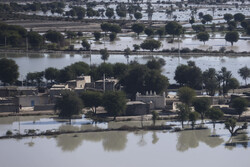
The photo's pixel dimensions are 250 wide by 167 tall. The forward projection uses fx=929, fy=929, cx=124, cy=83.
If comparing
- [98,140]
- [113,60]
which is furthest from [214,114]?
[113,60]

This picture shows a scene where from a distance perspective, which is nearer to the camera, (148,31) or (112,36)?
(112,36)

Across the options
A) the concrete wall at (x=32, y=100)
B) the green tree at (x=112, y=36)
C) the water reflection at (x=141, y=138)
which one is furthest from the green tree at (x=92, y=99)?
the green tree at (x=112, y=36)

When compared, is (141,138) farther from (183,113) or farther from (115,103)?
(115,103)

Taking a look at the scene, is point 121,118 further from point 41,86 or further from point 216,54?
point 216,54

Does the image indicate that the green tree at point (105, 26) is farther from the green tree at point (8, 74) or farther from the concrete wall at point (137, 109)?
the concrete wall at point (137, 109)

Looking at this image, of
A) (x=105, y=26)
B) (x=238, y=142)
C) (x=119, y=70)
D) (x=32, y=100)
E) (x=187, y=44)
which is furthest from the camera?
(x=105, y=26)

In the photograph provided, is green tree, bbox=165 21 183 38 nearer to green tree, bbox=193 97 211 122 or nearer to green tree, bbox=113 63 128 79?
green tree, bbox=113 63 128 79

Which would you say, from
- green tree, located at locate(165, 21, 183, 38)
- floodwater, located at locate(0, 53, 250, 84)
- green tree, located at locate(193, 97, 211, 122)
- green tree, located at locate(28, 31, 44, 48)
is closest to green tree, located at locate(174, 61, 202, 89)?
green tree, located at locate(193, 97, 211, 122)
